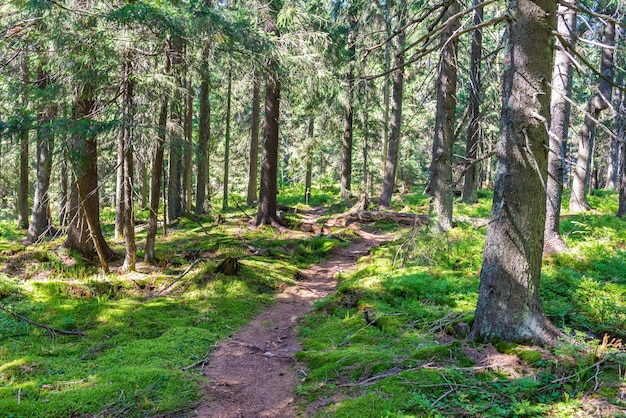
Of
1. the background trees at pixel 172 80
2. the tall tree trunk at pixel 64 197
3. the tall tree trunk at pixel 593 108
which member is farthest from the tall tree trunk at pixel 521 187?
the tall tree trunk at pixel 64 197

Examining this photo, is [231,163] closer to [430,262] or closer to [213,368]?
[430,262]

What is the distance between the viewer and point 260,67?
9.74m

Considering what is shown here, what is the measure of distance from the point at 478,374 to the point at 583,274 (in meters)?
4.35

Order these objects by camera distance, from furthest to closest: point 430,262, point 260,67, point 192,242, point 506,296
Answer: point 192,242, point 260,67, point 430,262, point 506,296

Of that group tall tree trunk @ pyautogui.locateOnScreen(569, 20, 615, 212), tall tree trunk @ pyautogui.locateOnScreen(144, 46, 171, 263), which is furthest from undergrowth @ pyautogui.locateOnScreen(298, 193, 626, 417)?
tall tree trunk @ pyautogui.locateOnScreen(144, 46, 171, 263)

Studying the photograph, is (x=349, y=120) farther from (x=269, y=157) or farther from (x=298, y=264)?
(x=298, y=264)

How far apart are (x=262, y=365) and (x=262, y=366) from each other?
3 cm

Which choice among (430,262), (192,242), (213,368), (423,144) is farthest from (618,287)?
(423,144)

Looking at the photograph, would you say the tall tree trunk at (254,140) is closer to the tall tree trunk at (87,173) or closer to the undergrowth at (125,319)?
the undergrowth at (125,319)

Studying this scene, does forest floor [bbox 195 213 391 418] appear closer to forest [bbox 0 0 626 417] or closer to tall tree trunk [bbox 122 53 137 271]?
forest [bbox 0 0 626 417]

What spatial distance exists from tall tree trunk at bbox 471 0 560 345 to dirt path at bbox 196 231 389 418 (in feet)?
7.69

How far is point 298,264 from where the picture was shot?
10812mm

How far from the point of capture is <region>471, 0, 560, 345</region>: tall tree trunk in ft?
13.8

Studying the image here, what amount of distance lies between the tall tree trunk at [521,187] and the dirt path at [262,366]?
92.2 inches
